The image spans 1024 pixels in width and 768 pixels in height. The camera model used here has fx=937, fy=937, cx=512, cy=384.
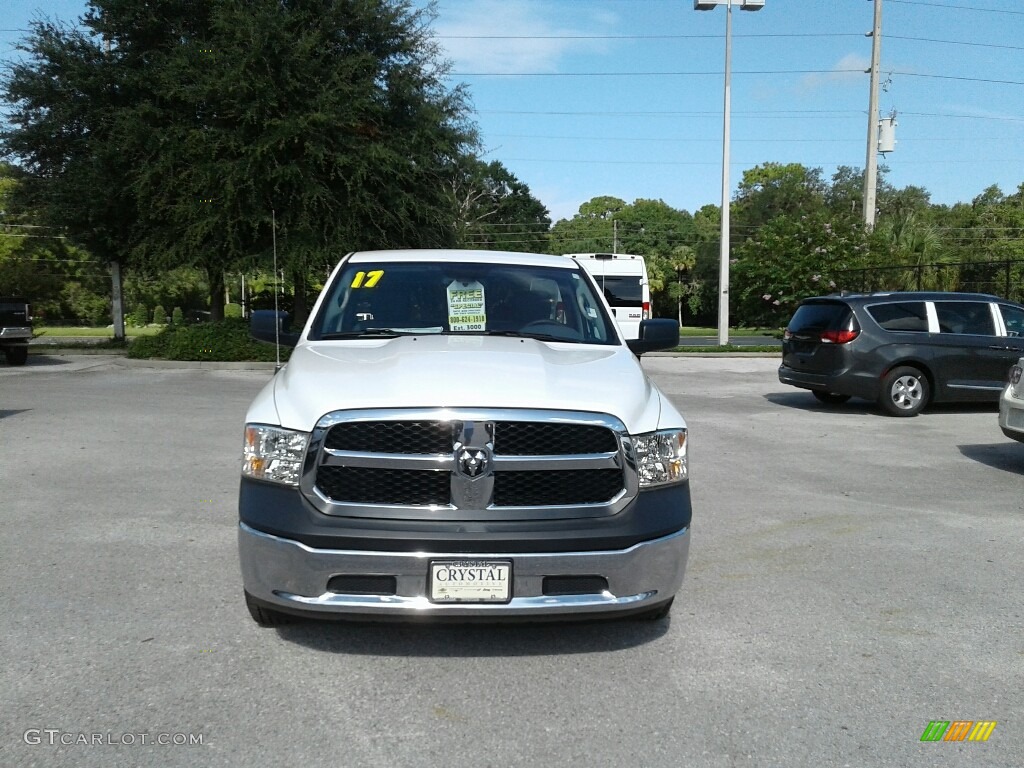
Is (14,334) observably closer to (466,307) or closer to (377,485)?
(466,307)

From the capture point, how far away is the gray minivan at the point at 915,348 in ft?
42.4

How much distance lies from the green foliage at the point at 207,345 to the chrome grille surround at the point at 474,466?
1802 cm

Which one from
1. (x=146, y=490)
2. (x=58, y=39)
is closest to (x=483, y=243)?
(x=58, y=39)

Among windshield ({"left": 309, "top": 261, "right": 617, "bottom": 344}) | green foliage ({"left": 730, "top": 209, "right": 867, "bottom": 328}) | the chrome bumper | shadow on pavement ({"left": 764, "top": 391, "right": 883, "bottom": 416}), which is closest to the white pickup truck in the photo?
the chrome bumper

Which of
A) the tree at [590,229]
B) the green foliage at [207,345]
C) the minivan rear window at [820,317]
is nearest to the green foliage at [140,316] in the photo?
the tree at [590,229]

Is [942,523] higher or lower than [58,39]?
lower

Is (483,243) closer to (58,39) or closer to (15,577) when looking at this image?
(58,39)

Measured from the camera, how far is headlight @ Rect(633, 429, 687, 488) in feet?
13.0

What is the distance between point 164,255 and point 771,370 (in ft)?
48.5

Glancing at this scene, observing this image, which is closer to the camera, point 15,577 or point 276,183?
point 15,577

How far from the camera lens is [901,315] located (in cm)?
1320

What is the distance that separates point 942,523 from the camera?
686cm

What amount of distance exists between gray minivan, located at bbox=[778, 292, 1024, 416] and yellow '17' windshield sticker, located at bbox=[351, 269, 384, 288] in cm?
910
